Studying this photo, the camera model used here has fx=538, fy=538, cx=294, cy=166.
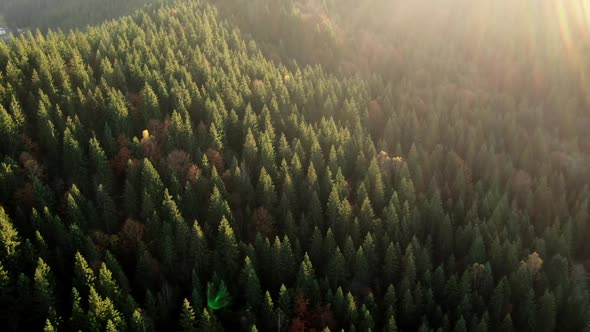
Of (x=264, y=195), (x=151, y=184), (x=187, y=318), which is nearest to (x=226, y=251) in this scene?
(x=187, y=318)

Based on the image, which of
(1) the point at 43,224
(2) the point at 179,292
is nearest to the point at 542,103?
(2) the point at 179,292

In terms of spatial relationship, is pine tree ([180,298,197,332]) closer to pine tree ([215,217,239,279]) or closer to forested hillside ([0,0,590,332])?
forested hillside ([0,0,590,332])

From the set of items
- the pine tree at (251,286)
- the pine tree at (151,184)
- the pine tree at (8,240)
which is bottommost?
the pine tree at (251,286)

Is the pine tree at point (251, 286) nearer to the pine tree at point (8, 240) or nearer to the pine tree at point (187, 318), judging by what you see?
the pine tree at point (187, 318)

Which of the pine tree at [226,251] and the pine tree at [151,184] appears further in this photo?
the pine tree at [151,184]

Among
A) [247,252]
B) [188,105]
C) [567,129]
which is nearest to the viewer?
[247,252]

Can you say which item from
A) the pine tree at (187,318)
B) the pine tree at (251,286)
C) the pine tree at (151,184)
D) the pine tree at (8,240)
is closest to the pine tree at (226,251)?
the pine tree at (251,286)

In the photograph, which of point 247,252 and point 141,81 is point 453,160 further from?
point 141,81

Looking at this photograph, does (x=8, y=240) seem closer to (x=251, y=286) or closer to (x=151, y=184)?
(x=151, y=184)
